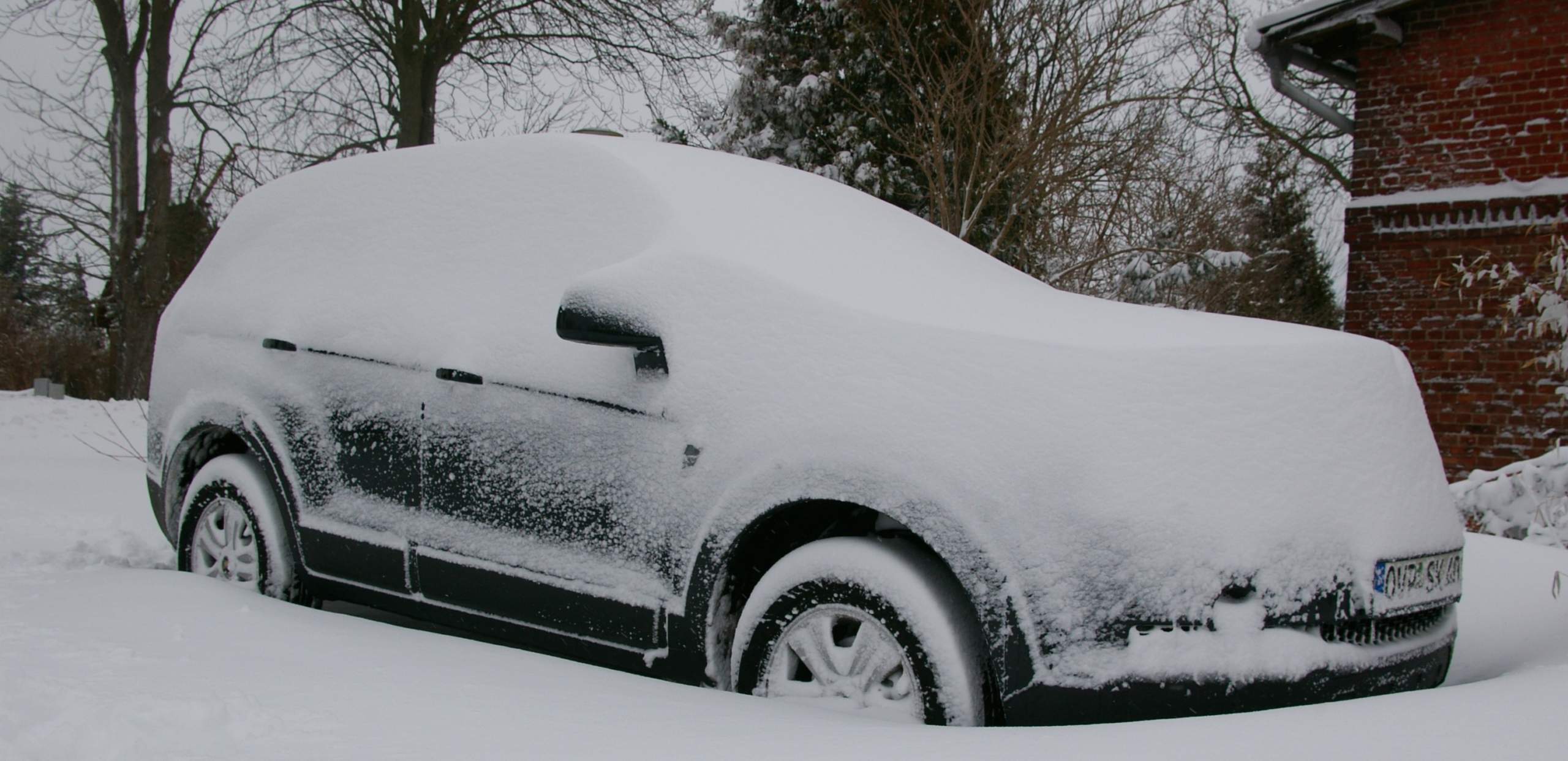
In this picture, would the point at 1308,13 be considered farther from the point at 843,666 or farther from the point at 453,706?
the point at 453,706

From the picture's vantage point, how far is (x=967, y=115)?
11508mm

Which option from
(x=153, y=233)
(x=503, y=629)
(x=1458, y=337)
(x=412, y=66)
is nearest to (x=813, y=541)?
(x=503, y=629)

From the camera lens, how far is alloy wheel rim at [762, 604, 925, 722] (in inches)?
104

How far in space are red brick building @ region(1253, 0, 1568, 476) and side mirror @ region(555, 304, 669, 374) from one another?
7.44 metres

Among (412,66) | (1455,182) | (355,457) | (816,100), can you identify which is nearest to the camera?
(355,457)

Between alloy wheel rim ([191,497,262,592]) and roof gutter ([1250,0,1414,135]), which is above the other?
roof gutter ([1250,0,1414,135])

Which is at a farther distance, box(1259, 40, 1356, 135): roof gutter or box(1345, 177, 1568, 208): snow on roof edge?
box(1259, 40, 1356, 135): roof gutter

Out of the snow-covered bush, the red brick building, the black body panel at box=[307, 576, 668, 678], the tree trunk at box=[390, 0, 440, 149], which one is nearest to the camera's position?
the black body panel at box=[307, 576, 668, 678]

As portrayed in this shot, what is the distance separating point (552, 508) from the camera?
3.29m

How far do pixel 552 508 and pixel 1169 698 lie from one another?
1681mm

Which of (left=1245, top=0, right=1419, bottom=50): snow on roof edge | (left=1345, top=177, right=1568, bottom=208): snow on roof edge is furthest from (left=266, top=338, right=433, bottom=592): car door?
(left=1345, top=177, right=1568, bottom=208): snow on roof edge

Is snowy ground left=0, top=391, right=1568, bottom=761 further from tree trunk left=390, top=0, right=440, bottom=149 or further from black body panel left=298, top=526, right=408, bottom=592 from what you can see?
tree trunk left=390, top=0, right=440, bottom=149

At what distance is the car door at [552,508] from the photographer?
3.10 meters

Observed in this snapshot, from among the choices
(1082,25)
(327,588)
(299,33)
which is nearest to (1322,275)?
(1082,25)
